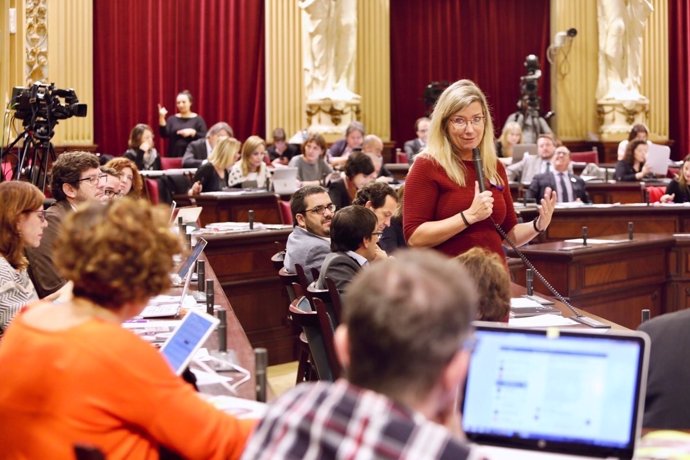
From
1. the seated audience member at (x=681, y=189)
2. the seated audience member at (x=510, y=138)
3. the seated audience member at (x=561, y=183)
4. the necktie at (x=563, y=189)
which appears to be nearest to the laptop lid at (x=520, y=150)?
the seated audience member at (x=510, y=138)

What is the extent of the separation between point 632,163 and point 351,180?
3.94 metres

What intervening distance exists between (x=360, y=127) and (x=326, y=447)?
31.6 ft

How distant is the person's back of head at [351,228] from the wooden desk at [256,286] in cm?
254

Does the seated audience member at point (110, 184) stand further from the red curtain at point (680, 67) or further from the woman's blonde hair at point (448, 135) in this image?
the red curtain at point (680, 67)

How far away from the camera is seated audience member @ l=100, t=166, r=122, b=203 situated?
561cm

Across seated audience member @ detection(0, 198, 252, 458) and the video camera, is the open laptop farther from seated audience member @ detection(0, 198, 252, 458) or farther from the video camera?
the video camera

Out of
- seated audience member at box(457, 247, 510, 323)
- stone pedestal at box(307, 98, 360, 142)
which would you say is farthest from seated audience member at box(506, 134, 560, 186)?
seated audience member at box(457, 247, 510, 323)

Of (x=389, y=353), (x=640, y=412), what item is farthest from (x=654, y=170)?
(x=389, y=353)

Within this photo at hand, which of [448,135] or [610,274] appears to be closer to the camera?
[448,135]

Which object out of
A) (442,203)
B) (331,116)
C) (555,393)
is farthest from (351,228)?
(331,116)

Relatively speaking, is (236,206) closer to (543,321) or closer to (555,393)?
(543,321)

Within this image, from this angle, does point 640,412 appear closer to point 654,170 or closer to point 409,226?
point 409,226

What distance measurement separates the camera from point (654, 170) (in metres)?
10.3

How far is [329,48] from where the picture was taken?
40.6ft
